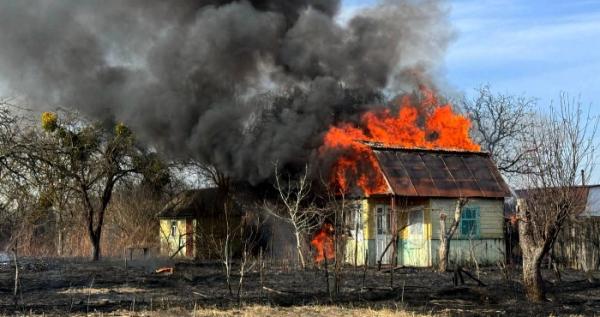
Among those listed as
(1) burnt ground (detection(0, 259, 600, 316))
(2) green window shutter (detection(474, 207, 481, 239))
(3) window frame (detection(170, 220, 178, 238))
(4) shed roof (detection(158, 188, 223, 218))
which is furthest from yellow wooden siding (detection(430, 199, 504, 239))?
(3) window frame (detection(170, 220, 178, 238))

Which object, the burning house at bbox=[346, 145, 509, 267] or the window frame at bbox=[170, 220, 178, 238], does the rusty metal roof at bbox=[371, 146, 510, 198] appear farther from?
the window frame at bbox=[170, 220, 178, 238]

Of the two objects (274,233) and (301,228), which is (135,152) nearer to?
(274,233)

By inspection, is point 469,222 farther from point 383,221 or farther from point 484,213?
point 383,221

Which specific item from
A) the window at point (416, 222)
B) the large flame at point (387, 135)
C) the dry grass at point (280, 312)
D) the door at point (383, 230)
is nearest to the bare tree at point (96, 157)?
the large flame at point (387, 135)

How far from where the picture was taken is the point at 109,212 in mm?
37438

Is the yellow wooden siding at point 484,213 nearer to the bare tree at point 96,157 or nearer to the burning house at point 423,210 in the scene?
the burning house at point 423,210

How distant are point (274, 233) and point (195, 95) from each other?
6.54 m

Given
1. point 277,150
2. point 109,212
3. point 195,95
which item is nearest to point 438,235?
point 277,150

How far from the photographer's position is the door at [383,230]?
77.6 ft

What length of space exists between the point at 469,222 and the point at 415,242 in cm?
236

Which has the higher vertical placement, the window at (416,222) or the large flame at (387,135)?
the large flame at (387,135)

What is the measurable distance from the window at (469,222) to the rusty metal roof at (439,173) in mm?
606

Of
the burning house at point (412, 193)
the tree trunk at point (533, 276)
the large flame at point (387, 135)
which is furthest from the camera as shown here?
the large flame at point (387, 135)

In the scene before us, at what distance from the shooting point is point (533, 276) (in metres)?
12.5
